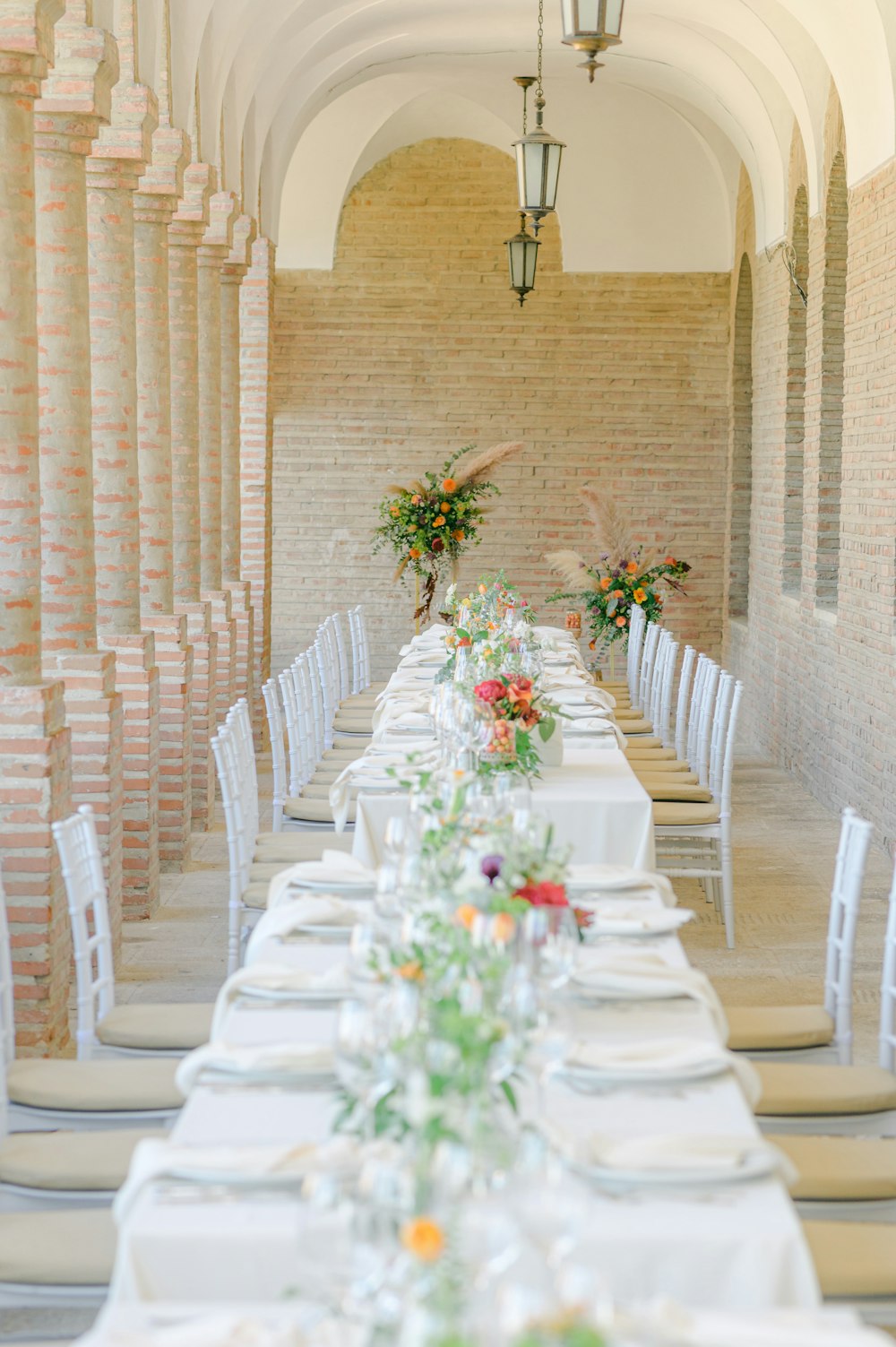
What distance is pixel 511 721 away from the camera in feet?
17.9

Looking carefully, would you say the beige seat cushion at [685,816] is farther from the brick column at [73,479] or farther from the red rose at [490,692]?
the brick column at [73,479]

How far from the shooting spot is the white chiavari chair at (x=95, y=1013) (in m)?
4.04

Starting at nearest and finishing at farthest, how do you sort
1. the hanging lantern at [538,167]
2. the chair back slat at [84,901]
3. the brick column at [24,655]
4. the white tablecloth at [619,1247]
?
the white tablecloth at [619,1247] → the chair back slat at [84,901] → the brick column at [24,655] → the hanging lantern at [538,167]

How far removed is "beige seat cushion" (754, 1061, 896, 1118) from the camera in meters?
3.70

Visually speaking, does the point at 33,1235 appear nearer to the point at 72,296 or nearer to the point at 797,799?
the point at 72,296

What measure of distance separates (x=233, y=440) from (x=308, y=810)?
576 centimetres

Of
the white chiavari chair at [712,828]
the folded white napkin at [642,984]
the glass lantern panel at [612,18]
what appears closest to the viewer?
the folded white napkin at [642,984]

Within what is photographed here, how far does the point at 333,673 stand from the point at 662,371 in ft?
23.2

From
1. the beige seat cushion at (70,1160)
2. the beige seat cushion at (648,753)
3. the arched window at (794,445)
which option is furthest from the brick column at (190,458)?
the beige seat cushion at (70,1160)

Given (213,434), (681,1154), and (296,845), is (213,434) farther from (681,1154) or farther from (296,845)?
(681,1154)

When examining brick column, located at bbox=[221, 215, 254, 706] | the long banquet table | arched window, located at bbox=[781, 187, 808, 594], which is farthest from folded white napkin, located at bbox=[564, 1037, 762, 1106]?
arched window, located at bbox=[781, 187, 808, 594]

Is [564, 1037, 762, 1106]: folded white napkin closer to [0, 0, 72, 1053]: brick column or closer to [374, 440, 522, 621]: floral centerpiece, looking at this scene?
[0, 0, 72, 1053]: brick column

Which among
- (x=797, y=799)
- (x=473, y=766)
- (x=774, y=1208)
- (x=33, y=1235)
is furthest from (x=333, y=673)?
(x=774, y=1208)

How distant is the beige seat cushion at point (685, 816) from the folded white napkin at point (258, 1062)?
422 cm
